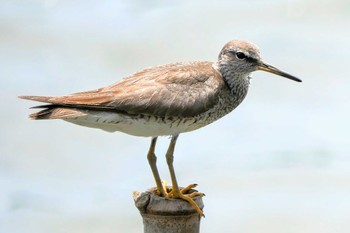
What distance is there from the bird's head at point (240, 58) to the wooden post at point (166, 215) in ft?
8.20

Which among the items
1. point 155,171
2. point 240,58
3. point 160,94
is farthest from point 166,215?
point 240,58

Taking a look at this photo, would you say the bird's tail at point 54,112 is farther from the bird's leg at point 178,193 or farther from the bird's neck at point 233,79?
the bird's neck at point 233,79

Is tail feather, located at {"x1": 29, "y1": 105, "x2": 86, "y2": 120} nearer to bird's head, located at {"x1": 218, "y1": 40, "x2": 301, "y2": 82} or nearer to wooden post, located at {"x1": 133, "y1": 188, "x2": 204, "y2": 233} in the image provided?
wooden post, located at {"x1": 133, "y1": 188, "x2": 204, "y2": 233}

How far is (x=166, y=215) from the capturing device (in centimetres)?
702

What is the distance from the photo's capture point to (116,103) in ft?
26.7

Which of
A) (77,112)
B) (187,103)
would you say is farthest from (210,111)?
(77,112)

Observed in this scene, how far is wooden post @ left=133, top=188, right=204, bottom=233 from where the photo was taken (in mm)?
6984

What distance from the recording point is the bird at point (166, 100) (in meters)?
8.03

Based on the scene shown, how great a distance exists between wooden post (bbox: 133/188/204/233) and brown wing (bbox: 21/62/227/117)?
138 cm

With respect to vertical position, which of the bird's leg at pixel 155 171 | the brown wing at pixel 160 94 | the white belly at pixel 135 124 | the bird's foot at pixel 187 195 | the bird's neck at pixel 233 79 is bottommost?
the bird's foot at pixel 187 195

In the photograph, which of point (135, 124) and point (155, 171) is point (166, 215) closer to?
point (155, 171)

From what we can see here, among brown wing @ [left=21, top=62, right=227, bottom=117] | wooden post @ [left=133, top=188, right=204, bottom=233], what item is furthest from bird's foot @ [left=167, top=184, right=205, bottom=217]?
brown wing @ [left=21, top=62, right=227, bottom=117]

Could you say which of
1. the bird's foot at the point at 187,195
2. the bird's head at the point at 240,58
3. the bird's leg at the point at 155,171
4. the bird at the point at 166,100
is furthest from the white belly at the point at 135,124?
the bird's head at the point at 240,58

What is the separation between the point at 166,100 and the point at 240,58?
3.94 feet
